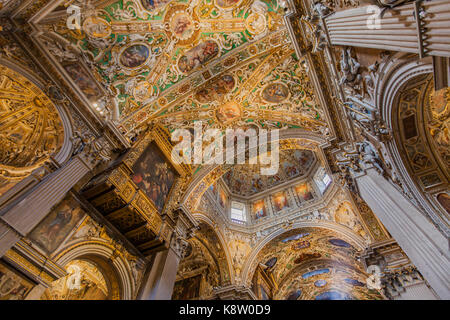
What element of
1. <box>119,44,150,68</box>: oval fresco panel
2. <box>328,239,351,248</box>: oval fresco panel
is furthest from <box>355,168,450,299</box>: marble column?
<box>328,239,351,248</box>: oval fresco panel

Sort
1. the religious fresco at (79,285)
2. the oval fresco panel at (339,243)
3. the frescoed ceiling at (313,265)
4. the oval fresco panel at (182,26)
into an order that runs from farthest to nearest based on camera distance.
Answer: the frescoed ceiling at (313,265), the oval fresco panel at (339,243), the religious fresco at (79,285), the oval fresco panel at (182,26)

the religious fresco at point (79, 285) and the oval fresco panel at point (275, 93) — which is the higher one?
the oval fresco panel at point (275, 93)

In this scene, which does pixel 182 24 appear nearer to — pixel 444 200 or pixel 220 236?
pixel 444 200

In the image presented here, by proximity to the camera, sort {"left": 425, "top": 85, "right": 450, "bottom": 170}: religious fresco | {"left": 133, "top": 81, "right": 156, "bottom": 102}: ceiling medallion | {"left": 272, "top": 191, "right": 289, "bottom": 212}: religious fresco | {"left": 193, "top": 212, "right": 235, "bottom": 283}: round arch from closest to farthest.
→ 1. {"left": 425, "top": 85, "right": 450, "bottom": 170}: religious fresco
2. {"left": 133, "top": 81, "right": 156, "bottom": 102}: ceiling medallion
3. {"left": 193, "top": 212, "right": 235, "bottom": 283}: round arch
4. {"left": 272, "top": 191, "right": 289, "bottom": 212}: religious fresco

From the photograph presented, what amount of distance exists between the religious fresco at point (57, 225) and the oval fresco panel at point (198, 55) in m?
6.62

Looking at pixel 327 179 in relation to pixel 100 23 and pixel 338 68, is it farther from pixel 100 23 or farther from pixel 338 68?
pixel 100 23

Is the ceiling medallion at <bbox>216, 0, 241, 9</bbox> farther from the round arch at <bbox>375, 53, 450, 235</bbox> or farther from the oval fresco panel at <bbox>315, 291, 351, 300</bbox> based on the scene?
the oval fresco panel at <bbox>315, 291, 351, 300</bbox>

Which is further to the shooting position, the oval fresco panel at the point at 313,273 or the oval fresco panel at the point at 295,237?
the oval fresco panel at the point at 313,273

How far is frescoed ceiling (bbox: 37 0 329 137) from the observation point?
335 inches

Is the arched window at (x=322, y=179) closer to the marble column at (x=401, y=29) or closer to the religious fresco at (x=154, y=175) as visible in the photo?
the religious fresco at (x=154, y=175)

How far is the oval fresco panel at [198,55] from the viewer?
9.92 meters

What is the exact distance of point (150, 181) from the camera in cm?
980

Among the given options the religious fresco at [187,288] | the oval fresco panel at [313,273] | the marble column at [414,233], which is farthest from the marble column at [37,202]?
the oval fresco panel at [313,273]

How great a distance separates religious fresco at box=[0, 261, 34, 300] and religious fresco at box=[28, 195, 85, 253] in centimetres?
77
